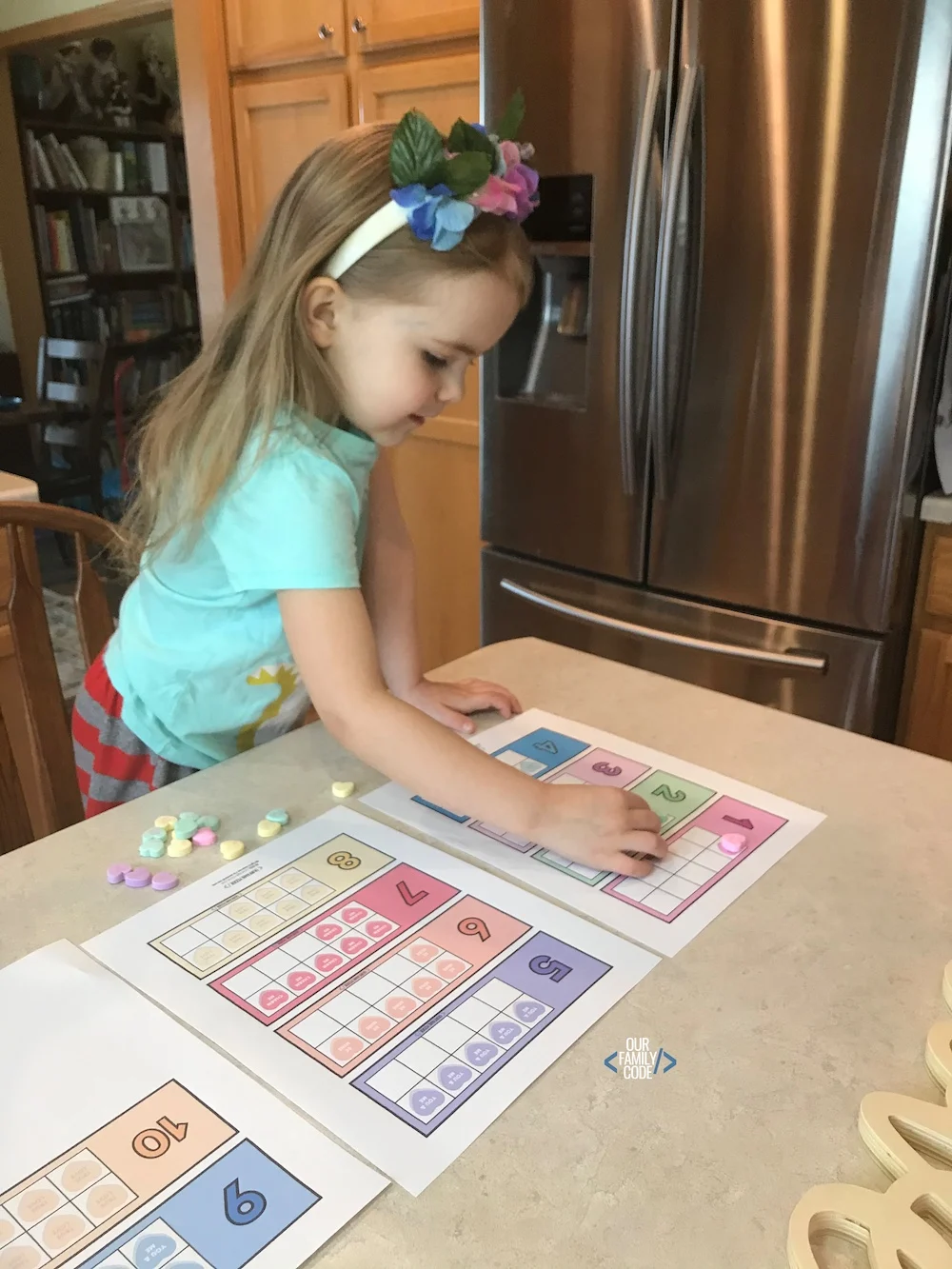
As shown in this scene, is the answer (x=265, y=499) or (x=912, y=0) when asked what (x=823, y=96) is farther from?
(x=265, y=499)

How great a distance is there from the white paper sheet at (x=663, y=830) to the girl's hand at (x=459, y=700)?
0.02 meters

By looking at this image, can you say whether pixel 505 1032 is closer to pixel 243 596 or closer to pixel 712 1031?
pixel 712 1031

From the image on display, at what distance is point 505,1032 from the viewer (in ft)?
1.96

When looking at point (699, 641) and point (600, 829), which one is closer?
point (600, 829)

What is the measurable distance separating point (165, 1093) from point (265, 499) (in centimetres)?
50

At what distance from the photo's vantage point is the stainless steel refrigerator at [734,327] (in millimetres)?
1482

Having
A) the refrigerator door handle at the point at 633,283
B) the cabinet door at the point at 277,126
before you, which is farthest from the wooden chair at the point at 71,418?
the refrigerator door handle at the point at 633,283

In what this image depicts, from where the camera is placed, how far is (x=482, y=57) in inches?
73.4

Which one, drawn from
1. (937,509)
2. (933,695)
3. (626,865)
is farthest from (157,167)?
(626,865)

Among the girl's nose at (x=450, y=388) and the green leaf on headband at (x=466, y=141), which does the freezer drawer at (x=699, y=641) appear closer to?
the girl's nose at (x=450, y=388)

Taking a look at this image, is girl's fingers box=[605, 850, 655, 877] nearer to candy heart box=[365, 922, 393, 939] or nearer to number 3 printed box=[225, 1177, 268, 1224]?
candy heart box=[365, 922, 393, 939]

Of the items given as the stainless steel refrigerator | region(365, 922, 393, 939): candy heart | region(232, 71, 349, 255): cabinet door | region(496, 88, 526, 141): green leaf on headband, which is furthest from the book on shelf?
region(365, 922, 393, 939): candy heart

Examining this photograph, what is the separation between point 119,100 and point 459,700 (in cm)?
490

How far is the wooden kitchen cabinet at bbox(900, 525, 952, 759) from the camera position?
1640 millimetres
